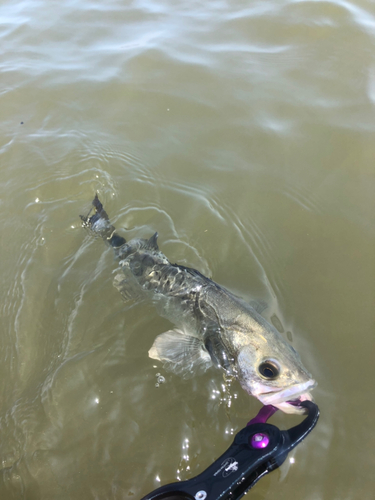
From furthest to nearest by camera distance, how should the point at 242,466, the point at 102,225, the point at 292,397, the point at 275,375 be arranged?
1. the point at 102,225
2. the point at 275,375
3. the point at 292,397
4. the point at 242,466

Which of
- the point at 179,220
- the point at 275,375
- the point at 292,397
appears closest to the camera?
the point at 292,397

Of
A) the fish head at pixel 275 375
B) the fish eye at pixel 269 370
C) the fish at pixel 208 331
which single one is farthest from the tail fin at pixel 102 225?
the fish eye at pixel 269 370

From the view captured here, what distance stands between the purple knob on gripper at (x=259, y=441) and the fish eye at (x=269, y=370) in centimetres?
45

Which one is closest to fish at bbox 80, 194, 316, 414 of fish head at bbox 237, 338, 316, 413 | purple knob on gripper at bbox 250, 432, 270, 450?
fish head at bbox 237, 338, 316, 413

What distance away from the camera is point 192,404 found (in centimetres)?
284

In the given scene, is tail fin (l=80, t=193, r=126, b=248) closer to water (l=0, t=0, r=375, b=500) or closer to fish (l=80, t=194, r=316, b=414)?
fish (l=80, t=194, r=316, b=414)

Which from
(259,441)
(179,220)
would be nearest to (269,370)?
(259,441)

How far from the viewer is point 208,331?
10.5ft

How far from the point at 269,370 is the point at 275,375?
7 centimetres

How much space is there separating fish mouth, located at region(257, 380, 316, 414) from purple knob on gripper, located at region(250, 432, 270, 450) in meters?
0.29

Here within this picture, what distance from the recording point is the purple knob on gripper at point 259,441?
2219mm

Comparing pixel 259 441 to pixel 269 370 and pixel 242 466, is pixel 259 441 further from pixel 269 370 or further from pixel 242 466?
pixel 269 370

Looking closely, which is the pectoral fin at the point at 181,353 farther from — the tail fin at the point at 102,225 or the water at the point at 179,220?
the tail fin at the point at 102,225

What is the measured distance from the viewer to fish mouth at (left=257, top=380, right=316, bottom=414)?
2.44 metres
